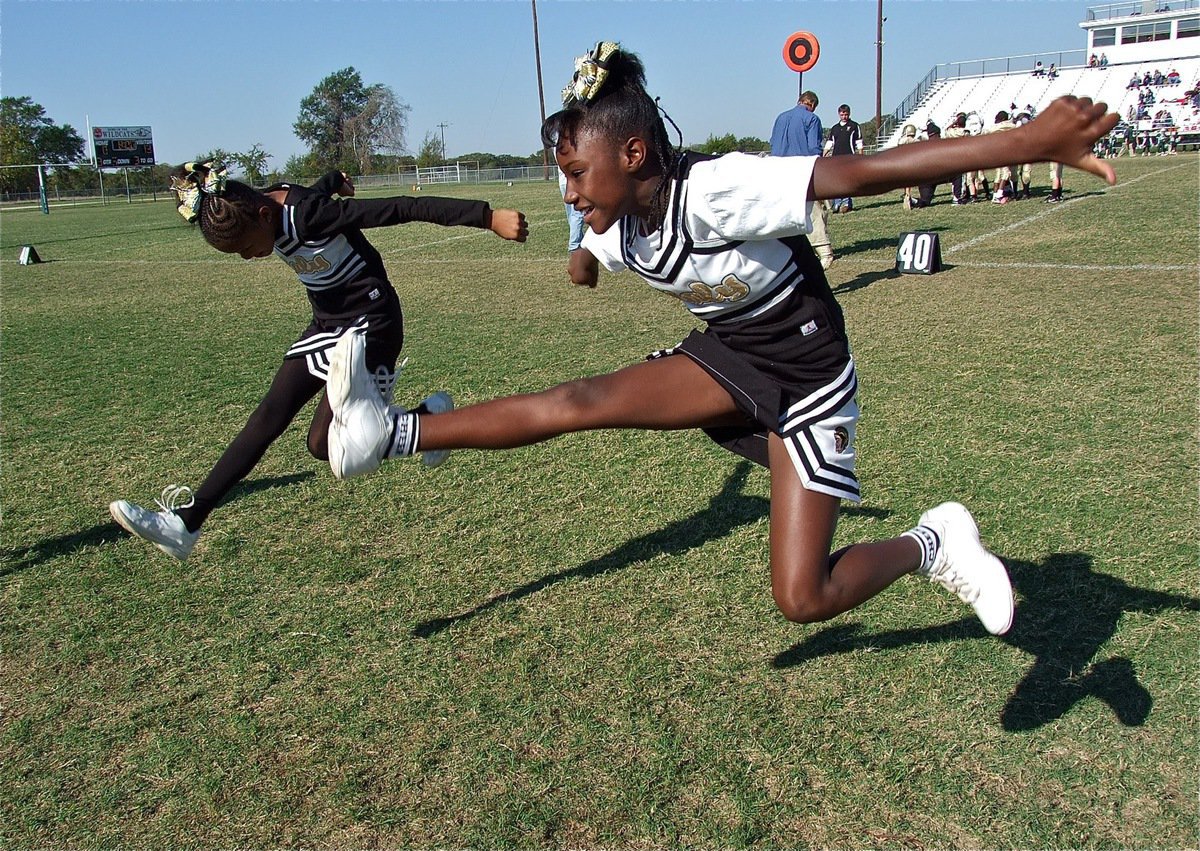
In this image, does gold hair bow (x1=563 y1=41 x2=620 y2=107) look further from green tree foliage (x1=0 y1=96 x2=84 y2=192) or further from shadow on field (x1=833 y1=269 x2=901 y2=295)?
green tree foliage (x1=0 y1=96 x2=84 y2=192)

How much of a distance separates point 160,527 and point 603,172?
2505 millimetres

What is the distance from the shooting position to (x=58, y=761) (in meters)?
3.07

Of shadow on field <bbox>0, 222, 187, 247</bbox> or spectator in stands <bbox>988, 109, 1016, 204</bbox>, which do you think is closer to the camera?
spectator in stands <bbox>988, 109, 1016, 204</bbox>

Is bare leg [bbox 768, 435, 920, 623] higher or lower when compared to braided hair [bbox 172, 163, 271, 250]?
lower

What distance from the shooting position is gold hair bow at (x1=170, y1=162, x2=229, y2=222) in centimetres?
410

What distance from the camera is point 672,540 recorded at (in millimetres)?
4496

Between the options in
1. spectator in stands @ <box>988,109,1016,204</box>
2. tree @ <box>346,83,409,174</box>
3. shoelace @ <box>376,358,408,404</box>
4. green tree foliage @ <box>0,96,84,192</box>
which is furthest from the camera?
tree @ <box>346,83,409,174</box>

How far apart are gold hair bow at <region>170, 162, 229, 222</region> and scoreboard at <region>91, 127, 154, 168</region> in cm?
5709

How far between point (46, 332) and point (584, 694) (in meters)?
10.1

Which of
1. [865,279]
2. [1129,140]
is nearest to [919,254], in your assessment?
[865,279]

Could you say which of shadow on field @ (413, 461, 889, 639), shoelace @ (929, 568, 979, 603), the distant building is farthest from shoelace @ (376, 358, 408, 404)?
the distant building

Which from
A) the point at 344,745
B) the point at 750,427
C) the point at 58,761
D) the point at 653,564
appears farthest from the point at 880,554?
the point at 58,761

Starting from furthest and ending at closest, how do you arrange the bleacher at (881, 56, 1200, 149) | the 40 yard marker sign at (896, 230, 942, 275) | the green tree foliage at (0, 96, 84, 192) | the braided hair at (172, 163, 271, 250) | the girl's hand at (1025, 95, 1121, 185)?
the green tree foliage at (0, 96, 84, 192) → the bleacher at (881, 56, 1200, 149) → the 40 yard marker sign at (896, 230, 942, 275) → the braided hair at (172, 163, 271, 250) → the girl's hand at (1025, 95, 1121, 185)

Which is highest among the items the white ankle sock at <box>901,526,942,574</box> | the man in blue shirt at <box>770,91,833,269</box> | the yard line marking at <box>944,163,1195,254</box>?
the man in blue shirt at <box>770,91,833,269</box>
